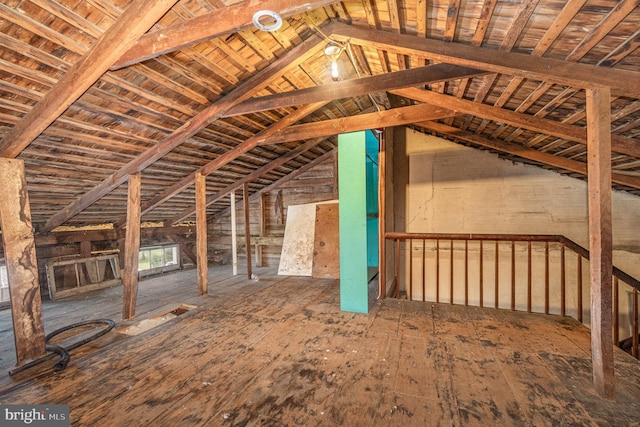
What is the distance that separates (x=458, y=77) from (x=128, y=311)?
4.19 metres

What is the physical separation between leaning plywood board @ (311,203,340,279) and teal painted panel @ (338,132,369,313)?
1802mm

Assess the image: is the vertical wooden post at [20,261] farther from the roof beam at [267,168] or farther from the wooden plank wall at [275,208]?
the wooden plank wall at [275,208]

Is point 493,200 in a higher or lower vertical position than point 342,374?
higher

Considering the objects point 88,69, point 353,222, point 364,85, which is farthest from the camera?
point 353,222

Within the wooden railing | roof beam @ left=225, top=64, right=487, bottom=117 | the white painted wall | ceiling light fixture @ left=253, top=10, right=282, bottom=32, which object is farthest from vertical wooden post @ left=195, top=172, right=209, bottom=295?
the white painted wall

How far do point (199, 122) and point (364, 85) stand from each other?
1.92 metres

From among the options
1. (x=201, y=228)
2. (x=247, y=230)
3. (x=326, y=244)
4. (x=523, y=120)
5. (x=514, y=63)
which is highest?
(x=514, y=63)

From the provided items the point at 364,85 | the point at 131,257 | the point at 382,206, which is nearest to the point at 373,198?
the point at 382,206

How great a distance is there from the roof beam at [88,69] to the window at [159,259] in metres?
4.20

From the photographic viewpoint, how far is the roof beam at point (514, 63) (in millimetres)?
1607

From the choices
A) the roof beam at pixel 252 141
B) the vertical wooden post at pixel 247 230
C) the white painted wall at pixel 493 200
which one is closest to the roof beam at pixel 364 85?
the roof beam at pixel 252 141

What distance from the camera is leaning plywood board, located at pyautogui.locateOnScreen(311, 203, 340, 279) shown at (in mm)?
5066

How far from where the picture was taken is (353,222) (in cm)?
319

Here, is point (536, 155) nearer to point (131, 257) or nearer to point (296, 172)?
point (296, 172)
